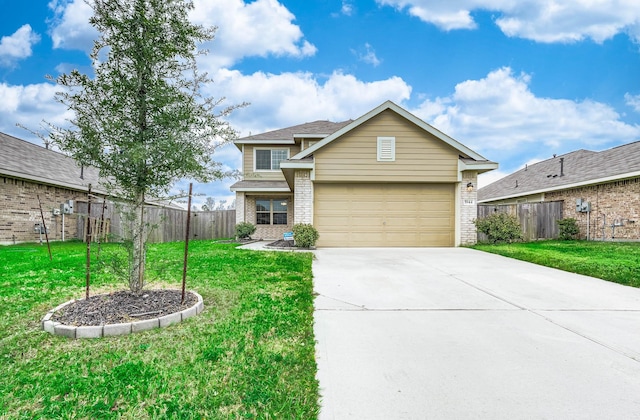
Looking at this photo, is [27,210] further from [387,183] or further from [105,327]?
[387,183]

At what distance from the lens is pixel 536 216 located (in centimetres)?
1431

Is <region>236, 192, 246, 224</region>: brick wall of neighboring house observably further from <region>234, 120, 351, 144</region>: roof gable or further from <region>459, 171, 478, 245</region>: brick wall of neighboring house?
<region>459, 171, 478, 245</region>: brick wall of neighboring house

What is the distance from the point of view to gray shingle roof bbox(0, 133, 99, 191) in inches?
493

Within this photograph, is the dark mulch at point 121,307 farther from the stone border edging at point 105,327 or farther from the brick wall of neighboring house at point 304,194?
the brick wall of neighboring house at point 304,194

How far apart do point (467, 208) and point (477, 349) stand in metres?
9.61

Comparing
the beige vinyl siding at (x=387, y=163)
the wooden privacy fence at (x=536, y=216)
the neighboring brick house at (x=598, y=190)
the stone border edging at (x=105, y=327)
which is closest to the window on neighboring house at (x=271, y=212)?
the beige vinyl siding at (x=387, y=163)

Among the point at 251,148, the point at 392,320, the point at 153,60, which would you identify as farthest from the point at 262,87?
the point at 392,320

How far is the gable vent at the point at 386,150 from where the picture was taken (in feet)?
37.9

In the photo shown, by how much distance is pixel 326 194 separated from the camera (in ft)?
38.7

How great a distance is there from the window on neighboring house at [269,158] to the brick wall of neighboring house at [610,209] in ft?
46.2

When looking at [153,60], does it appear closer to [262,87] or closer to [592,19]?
[262,87]

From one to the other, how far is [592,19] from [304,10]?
10606mm

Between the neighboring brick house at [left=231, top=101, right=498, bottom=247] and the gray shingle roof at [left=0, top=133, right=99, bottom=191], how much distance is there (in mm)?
8173

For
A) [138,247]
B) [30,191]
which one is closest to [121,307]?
[138,247]
